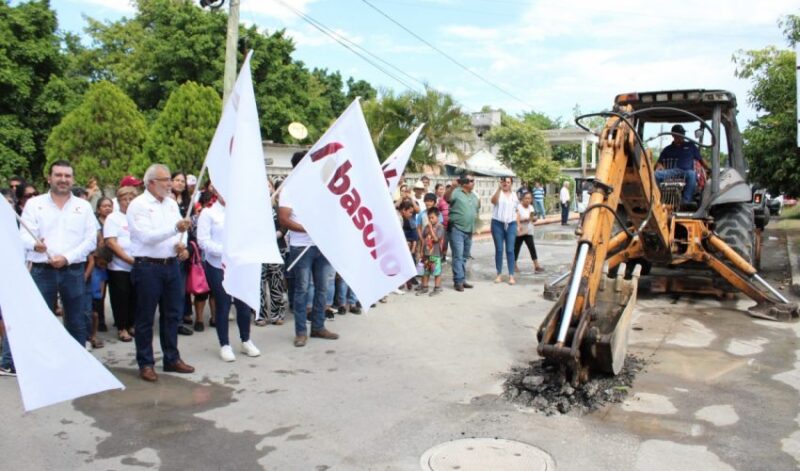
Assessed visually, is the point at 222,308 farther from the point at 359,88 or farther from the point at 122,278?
the point at 359,88

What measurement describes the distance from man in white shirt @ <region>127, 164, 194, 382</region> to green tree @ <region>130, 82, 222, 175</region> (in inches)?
468

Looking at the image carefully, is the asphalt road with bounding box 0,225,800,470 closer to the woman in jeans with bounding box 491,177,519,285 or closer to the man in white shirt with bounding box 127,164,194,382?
the man in white shirt with bounding box 127,164,194,382

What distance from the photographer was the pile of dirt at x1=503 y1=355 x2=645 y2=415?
16.5ft

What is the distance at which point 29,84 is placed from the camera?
2309 centimetres

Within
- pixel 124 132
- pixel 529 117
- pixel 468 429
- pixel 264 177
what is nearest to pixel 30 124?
pixel 124 132

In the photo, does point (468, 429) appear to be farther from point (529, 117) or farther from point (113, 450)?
point (529, 117)

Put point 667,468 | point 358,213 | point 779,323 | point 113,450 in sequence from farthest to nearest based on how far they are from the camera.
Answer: point 779,323
point 358,213
point 113,450
point 667,468

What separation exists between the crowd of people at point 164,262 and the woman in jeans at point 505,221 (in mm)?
612

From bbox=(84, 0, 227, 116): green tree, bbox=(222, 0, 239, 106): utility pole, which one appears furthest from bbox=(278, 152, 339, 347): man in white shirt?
bbox=(84, 0, 227, 116): green tree

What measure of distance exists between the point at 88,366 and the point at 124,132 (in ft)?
50.7

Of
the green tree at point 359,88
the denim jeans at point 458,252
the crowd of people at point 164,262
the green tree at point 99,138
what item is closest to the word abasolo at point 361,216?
the crowd of people at point 164,262

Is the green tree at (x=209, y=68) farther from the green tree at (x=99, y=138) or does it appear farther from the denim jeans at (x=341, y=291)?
the denim jeans at (x=341, y=291)

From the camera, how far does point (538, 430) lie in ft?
15.2

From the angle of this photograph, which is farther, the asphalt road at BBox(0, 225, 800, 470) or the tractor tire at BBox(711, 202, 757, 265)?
the tractor tire at BBox(711, 202, 757, 265)
